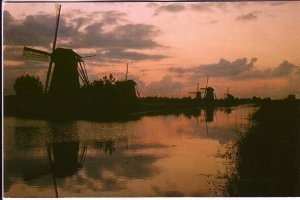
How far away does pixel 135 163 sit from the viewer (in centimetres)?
400

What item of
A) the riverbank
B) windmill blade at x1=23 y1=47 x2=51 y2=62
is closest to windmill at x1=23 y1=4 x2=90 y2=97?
windmill blade at x1=23 y1=47 x2=51 y2=62

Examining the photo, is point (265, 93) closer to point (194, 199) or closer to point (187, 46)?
point (187, 46)

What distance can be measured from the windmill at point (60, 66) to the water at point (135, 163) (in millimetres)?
419

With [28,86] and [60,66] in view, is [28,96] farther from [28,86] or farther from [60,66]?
[60,66]

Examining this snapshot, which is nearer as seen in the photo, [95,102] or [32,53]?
[32,53]

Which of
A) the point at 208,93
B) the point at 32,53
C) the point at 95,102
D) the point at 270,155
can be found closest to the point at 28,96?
the point at 32,53

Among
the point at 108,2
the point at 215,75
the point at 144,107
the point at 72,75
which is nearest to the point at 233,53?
the point at 215,75

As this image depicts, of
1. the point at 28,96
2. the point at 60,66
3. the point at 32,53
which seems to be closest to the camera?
the point at 32,53

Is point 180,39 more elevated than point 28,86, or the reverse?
point 180,39

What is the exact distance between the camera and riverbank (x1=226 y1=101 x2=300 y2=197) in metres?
3.94

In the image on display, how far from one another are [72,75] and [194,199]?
1675 mm

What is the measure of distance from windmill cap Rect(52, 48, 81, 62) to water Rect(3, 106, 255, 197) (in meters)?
0.67

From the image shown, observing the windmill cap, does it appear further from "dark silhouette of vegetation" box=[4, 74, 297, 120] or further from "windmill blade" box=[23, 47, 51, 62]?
"dark silhouette of vegetation" box=[4, 74, 297, 120]

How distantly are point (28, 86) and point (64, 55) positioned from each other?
0.44m
